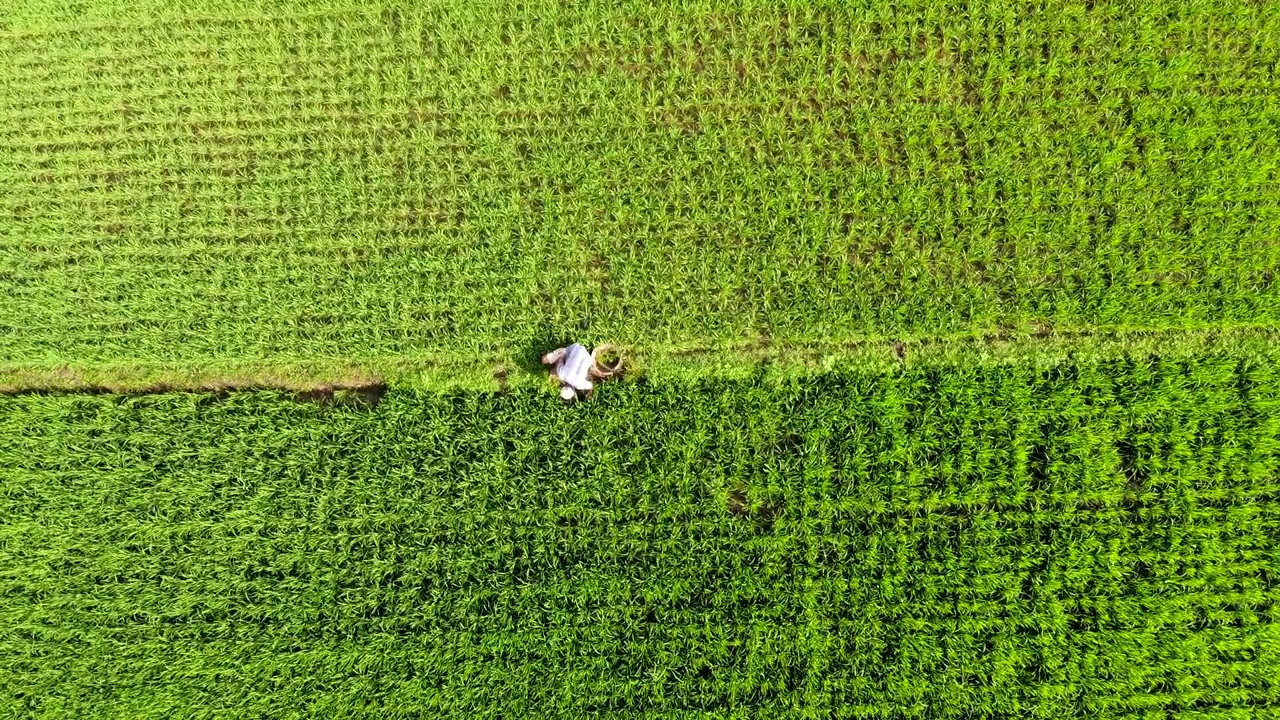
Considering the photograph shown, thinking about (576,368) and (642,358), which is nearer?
(576,368)

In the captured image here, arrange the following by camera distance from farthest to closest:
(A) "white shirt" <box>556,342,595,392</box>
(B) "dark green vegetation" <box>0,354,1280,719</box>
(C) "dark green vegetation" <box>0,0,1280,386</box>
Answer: (C) "dark green vegetation" <box>0,0,1280,386</box>
(A) "white shirt" <box>556,342,595,392</box>
(B) "dark green vegetation" <box>0,354,1280,719</box>

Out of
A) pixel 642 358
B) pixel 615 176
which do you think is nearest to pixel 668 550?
Result: pixel 642 358

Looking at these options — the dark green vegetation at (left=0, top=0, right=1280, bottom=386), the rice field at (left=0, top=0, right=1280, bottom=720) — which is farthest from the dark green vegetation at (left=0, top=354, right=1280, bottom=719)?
the dark green vegetation at (left=0, top=0, right=1280, bottom=386)

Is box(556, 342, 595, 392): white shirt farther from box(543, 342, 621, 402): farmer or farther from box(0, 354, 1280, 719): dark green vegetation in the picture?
box(0, 354, 1280, 719): dark green vegetation

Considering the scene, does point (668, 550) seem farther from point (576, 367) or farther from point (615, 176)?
point (615, 176)

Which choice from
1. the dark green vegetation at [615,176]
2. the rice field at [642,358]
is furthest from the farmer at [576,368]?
the dark green vegetation at [615,176]

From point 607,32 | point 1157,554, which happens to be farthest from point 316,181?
point 1157,554
